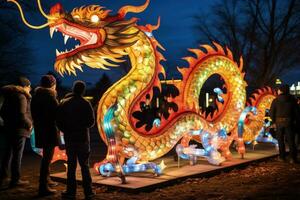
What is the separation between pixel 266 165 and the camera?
9.41 m

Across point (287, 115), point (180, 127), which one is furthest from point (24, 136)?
point (287, 115)

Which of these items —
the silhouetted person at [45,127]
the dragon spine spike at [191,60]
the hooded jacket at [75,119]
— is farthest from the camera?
the dragon spine spike at [191,60]

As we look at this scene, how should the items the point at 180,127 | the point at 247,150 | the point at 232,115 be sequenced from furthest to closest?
the point at 247,150 < the point at 232,115 < the point at 180,127

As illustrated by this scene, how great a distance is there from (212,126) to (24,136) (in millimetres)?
4238

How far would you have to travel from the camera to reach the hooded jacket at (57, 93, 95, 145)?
5883mm

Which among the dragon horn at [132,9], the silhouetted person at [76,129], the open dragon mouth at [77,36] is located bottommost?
the silhouetted person at [76,129]

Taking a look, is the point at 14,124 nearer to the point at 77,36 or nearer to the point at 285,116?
the point at 77,36

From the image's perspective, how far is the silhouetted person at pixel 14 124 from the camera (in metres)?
6.86

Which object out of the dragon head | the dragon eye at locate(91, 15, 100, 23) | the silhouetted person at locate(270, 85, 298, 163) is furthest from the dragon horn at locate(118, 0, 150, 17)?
the silhouetted person at locate(270, 85, 298, 163)

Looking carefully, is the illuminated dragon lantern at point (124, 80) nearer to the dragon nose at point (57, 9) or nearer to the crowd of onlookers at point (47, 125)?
the dragon nose at point (57, 9)

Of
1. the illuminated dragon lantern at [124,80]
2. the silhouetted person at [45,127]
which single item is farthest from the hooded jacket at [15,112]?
the illuminated dragon lantern at [124,80]

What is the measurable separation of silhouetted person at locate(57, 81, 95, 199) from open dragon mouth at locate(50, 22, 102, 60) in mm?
1115

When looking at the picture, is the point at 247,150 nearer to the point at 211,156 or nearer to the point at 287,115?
the point at 287,115

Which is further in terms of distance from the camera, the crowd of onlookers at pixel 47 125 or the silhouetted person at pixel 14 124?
the silhouetted person at pixel 14 124
